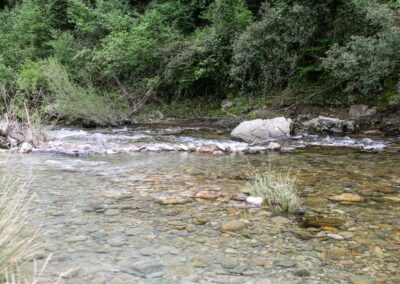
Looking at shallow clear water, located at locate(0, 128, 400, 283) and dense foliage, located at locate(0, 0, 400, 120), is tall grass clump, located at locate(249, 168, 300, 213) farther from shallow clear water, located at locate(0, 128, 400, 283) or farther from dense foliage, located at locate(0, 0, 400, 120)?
dense foliage, located at locate(0, 0, 400, 120)

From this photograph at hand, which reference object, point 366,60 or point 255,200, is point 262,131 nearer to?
point 366,60

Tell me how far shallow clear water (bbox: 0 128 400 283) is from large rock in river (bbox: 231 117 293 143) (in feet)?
8.04

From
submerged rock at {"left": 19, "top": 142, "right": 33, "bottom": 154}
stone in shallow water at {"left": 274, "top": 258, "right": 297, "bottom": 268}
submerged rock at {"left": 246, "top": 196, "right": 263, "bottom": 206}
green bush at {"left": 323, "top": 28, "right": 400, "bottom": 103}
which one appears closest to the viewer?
stone in shallow water at {"left": 274, "top": 258, "right": 297, "bottom": 268}

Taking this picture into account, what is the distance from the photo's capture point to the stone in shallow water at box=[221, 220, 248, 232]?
3.99 meters

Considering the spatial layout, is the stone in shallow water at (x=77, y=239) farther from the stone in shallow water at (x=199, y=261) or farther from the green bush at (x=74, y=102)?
the green bush at (x=74, y=102)

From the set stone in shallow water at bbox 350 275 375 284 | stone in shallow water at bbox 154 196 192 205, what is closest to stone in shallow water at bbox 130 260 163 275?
stone in shallow water at bbox 350 275 375 284

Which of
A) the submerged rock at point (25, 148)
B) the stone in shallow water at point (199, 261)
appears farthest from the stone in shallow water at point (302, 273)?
the submerged rock at point (25, 148)

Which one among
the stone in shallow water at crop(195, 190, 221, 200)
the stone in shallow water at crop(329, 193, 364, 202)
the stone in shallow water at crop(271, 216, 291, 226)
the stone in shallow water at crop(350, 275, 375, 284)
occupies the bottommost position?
the stone in shallow water at crop(350, 275, 375, 284)

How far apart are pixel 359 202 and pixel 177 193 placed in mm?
2201

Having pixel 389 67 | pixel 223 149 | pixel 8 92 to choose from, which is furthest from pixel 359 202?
pixel 8 92

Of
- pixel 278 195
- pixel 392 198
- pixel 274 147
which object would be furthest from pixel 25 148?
pixel 392 198

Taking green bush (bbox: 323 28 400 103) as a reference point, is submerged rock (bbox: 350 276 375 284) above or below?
below

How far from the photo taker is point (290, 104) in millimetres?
11914

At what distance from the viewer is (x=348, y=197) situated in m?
5.05
